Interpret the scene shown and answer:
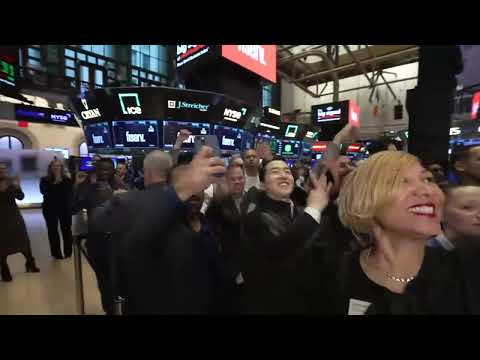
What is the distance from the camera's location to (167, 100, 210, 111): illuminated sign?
8.22 metres

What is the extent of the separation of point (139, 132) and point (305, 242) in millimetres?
7959

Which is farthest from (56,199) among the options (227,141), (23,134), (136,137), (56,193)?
(23,134)

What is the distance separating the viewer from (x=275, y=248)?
142 cm

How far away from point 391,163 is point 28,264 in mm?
5126

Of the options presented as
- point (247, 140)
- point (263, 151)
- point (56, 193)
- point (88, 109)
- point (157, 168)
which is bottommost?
point (56, 193)

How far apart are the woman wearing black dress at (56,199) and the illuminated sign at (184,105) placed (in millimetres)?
4150

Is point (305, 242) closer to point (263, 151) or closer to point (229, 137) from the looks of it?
point (263, 151)

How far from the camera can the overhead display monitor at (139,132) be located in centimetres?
830

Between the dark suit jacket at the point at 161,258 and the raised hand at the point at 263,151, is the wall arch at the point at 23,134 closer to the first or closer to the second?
the raised hand at the point at 263,151

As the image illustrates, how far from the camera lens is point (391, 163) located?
111cm

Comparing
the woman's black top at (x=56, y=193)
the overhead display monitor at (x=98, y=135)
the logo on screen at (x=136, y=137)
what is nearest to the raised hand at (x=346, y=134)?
the woman's black top at (x=56, y=193)
